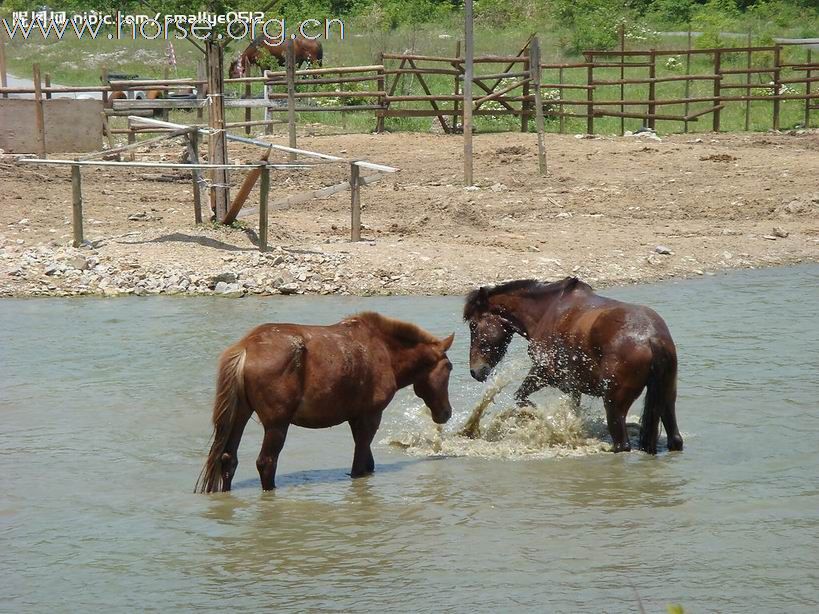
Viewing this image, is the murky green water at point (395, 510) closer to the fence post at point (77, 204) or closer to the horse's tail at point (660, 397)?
the horse's tail at point (660, 397)

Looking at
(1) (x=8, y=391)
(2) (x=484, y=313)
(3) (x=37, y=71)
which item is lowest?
(1) (x=8, y=391)

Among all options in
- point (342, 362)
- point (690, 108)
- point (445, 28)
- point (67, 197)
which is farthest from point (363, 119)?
point (342, 362)

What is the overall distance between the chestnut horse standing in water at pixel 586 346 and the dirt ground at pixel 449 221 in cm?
492

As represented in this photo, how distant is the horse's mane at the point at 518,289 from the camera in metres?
8.23

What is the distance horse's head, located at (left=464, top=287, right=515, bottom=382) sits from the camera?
8.37 metres

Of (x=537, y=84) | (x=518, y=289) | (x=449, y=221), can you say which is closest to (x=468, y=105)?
(x=537, y=84)

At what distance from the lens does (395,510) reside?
6.94m

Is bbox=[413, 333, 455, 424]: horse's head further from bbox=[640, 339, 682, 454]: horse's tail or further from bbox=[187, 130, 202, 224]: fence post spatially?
bbox=[187, 130, 202, 224]: fence post

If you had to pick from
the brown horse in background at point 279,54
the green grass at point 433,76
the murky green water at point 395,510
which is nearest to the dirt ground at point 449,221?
the murky green water at point 395,510

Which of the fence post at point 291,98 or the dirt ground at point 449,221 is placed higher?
the fence post at point 291,98

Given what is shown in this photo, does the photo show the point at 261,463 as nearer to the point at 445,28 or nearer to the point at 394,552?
the point at 394,552

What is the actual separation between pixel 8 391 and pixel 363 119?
17700 millimetres

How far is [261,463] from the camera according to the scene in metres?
7.01

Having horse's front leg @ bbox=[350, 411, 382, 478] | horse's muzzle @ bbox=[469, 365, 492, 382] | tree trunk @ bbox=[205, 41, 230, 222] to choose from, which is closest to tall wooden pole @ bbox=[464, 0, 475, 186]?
tree trunk @ bbox=[205, 41, 230, 222]
